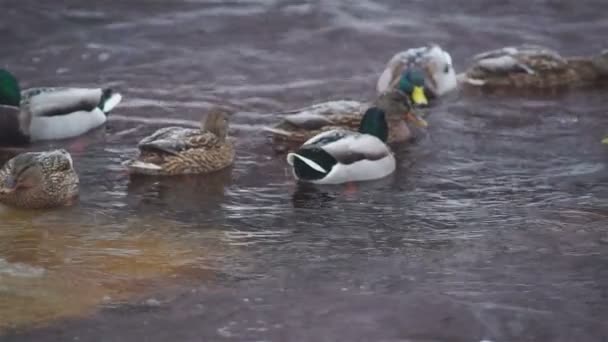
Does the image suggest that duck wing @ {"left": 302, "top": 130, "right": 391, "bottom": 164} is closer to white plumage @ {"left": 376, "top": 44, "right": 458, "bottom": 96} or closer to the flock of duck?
the flock of duck

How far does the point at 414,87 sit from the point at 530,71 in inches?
57.5

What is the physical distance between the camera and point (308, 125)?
36.1 ft

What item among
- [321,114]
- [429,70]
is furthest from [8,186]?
[429,70]

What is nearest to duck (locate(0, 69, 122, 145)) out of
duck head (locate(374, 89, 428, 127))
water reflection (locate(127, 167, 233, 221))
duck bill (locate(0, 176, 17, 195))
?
water reflection (locate(127, 167, 233, 221))

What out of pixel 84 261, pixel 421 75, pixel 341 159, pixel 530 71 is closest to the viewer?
pixel 84 261

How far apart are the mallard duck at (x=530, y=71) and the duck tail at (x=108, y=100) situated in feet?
12.1

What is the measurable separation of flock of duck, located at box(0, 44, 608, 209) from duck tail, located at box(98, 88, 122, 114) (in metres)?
0.01

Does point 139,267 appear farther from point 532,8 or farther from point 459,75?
point 532,8

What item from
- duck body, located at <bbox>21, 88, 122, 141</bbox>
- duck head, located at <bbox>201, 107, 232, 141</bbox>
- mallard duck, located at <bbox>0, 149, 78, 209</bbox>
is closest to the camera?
mallard duck, located at <bbox>0, 149, 78, 209</bbox>

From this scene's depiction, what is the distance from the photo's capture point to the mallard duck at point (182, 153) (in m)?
10.0

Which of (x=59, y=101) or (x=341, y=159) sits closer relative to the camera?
(x=341, y=159)

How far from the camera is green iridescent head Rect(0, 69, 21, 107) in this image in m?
11.3

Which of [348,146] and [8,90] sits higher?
[8,90]

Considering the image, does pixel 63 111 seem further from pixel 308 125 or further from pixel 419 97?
pixel 419 97
